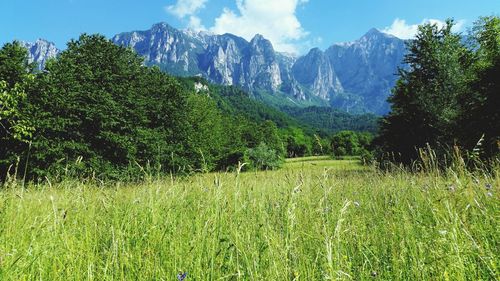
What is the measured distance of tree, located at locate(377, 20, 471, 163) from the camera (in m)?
24.4

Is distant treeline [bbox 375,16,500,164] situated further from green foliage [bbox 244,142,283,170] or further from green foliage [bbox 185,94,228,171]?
green foliage [bbox 185,94,228,171]

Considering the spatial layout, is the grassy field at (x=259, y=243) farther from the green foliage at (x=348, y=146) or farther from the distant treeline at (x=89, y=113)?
the distant treeline at (x=89, y=113)

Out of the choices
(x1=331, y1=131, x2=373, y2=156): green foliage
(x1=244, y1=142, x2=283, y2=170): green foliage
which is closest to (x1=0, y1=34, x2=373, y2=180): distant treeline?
(x1=331, y1=131, x2=373, y2=156): green foliage

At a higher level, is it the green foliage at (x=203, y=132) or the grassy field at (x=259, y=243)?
the green foliage at (x=203, y=132)

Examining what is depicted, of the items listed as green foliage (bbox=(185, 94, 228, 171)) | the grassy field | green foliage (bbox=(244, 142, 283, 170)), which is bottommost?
the grassy field

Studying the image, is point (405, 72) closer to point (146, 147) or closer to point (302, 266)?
point (146, 147)

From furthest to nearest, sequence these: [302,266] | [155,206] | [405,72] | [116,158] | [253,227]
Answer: [405,72] < [116,158] < [155,206] < [253,227] < [302,266]

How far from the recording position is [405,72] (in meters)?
28.3

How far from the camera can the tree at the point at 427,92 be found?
24.4 metres

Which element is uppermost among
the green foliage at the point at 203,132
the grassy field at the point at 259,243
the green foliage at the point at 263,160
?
the green foliage at the point at 203,132

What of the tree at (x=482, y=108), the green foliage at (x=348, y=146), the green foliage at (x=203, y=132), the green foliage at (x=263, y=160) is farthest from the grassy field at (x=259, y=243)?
the green foliage at (x=203, y=132)

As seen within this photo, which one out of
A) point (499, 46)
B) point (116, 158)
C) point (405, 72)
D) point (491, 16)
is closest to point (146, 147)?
point (116, 158)

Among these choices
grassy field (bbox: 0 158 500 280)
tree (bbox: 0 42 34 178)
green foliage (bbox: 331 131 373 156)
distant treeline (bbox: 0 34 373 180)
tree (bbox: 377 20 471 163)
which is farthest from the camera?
tree (bbox: 377 20 471 163)

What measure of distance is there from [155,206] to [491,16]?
130 ft
